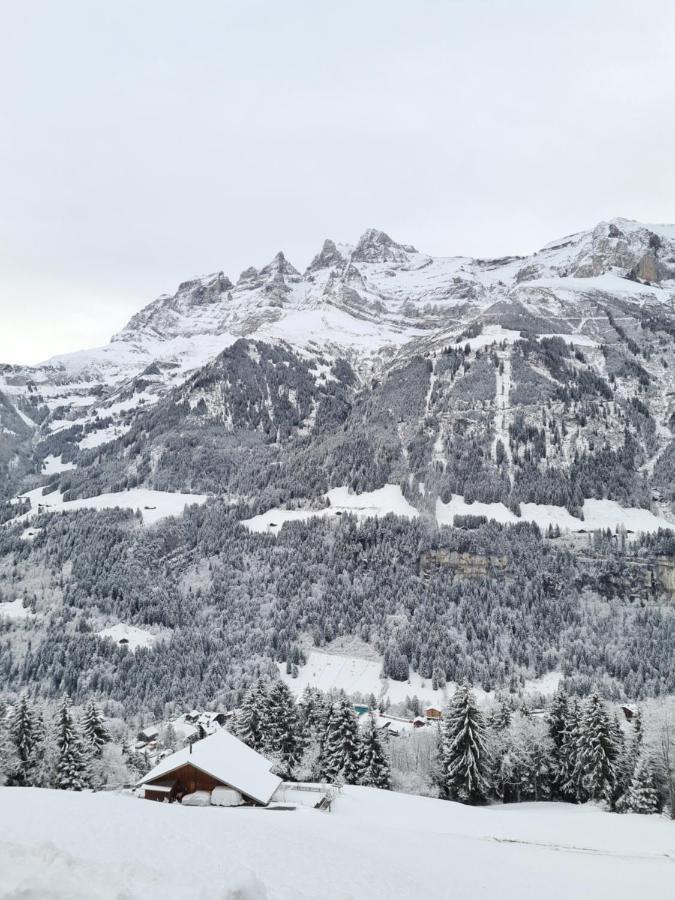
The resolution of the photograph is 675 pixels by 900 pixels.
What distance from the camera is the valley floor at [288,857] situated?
7523 millimetres

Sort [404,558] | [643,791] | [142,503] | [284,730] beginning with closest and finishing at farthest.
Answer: [643,791] → [284,730] → [404,558] → [142,503]

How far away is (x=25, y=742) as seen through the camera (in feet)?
160

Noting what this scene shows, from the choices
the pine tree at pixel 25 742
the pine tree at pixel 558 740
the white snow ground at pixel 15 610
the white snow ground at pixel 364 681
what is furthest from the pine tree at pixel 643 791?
the white snow ground at pixel 15 610

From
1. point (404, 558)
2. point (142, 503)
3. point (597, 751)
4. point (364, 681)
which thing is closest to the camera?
point (597, 751)

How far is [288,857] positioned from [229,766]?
29926 millimetres

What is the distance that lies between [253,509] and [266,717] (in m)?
120

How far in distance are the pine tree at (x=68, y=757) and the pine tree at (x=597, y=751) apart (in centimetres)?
4226

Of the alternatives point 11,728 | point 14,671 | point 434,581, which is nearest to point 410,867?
point 11,728

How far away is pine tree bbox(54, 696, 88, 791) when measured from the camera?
45875 millimetres

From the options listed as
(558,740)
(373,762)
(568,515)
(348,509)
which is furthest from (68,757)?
(568,515)

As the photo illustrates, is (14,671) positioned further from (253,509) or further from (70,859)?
(70,859)

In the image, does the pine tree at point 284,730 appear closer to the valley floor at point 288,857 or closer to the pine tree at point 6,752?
the pine tree at point 6,752

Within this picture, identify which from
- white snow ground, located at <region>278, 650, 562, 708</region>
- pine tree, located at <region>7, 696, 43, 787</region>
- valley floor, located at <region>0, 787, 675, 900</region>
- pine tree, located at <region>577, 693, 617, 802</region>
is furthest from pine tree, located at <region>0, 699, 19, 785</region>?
white snow ground, located at <region>278, 650, 562, 708</region>

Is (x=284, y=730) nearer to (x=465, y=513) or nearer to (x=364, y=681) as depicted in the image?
(x=364, y=681)
